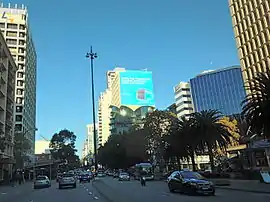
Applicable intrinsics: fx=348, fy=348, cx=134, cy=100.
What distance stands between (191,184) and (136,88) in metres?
146

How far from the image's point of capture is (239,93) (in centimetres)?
15512

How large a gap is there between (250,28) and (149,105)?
3748 inches

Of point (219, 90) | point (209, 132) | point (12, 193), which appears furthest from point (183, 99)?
point (12, 193)

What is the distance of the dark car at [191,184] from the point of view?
21.9 meters

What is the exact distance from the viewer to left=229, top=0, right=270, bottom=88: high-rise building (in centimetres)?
7125

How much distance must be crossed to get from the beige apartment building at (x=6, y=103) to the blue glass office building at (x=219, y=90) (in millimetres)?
92057

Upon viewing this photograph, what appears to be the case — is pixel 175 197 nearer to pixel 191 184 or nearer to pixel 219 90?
pixel 191 184

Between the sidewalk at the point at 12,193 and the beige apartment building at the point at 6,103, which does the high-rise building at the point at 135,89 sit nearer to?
the beige apartment building at the point at 6,103

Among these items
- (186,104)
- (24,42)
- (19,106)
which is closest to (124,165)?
(19,106)

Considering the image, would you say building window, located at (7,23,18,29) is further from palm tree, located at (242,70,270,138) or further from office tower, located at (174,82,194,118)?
palm tree, located at (242,70,270,138)

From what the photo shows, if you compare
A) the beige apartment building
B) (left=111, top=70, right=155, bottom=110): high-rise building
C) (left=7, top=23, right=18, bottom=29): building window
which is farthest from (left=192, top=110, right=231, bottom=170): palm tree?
(left=111, top=70, right=155, bottom=110): high-rise building

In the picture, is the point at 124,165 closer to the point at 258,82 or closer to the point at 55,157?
the point at 55,157

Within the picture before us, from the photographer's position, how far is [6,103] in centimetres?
7562

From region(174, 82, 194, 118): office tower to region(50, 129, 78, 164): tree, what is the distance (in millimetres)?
55375
